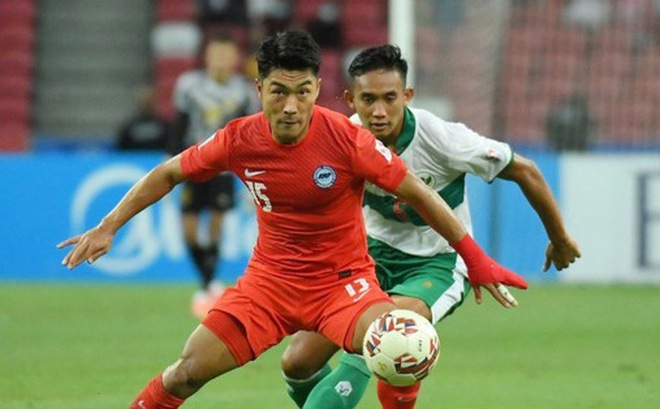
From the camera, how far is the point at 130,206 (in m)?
5.95

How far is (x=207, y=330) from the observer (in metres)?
5.90

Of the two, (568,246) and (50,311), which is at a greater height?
(568,246)

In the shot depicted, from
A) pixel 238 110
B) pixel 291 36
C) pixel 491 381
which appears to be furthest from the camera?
pixel 238 110

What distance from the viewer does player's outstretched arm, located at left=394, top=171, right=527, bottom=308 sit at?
228 inches

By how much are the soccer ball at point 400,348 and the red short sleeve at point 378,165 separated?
0.52 meters

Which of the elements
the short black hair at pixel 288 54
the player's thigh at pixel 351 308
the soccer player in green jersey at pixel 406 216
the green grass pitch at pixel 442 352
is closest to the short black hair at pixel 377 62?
the soccer player in green jersey at pixel 406 216

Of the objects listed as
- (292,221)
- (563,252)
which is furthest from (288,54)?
(563,252)

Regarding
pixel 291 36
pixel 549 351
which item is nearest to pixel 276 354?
pixel 549 351

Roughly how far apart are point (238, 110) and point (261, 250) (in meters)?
5.83

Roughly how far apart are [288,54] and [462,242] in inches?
39.6

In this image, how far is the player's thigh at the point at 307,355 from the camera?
6441 millimetres

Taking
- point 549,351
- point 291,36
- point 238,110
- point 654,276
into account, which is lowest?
point 654,276

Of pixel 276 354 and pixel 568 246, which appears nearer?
pixel 568 246

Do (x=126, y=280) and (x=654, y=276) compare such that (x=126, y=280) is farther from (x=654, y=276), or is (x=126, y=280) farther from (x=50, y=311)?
(x=654, y=276)
